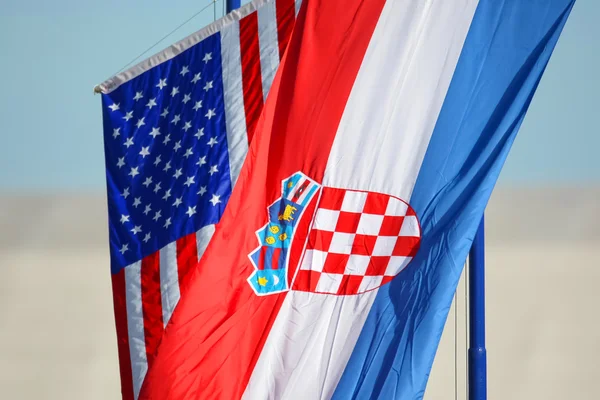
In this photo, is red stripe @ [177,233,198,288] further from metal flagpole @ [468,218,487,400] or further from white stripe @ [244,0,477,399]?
metal flagpole @ [468,218,487,400]

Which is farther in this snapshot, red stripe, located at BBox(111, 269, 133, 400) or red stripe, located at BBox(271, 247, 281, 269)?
red stripe, located at BBox(111, 269, 133, 400)

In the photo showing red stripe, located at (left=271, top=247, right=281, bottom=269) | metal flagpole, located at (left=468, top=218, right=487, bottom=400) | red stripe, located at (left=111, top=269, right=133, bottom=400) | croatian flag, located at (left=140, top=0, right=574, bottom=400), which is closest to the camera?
croatian flag, located at (left=140, top=0, right=574, bottom=400)

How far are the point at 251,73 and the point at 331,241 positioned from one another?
3.51 feet

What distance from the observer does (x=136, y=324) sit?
167 inches

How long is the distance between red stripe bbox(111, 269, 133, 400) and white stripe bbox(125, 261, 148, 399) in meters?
0.02

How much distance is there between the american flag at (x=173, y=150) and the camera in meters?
4.03

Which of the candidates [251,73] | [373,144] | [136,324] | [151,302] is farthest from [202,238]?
[373,144]

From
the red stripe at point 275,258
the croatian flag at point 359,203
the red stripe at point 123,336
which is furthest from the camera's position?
the red stripe at point 123,336

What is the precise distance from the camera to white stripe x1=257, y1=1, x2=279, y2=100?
3.88 meters

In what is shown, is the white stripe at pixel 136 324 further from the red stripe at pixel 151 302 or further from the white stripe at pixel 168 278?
the white stripe at pixel 168 278

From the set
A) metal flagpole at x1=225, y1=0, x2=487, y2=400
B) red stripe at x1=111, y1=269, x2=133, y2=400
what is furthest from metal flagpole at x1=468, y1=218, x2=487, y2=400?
red stripe at x1=111, y1=269, x2=133, y2=400

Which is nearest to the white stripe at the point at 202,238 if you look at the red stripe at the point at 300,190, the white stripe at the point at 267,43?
the white stripe at the point at 267,43

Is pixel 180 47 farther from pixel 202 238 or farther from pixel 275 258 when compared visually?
pixel 275 258

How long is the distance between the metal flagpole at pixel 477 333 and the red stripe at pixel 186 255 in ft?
4.61
